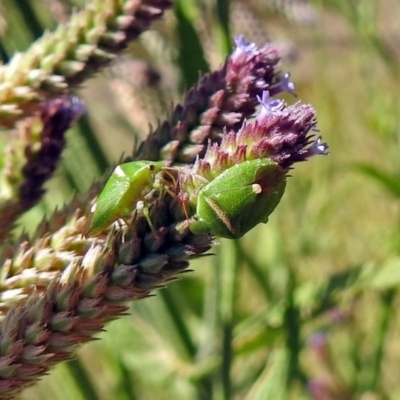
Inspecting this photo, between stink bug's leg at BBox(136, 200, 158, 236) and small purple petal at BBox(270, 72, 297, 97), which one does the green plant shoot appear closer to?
stink bug's leg at BBox(136, 200, 158, 236)

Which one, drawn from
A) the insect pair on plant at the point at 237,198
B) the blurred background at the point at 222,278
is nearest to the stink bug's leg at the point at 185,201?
the insect pair on plant at the point at 237,198

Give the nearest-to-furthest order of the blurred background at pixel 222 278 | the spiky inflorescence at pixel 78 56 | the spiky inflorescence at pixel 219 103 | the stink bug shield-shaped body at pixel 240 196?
1. the stink bug shield-shaped body at pixel 240 196
2. the spiky inflorescence at pixel 219 103
3. the spiky inflorescence at pixel 78 56
4. the blurred background at pixel 222 278

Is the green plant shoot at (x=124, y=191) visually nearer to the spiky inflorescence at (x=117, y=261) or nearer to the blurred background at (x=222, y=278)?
the spiky inflorescence at (x=117, y=261)

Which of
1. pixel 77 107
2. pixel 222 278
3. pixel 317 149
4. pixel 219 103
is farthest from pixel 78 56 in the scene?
pixel 222 278

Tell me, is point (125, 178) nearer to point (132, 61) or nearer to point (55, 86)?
point (55, 86)

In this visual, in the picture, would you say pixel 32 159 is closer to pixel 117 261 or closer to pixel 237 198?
pixel 117 261

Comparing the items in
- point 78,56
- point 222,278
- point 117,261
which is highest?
point 78,56

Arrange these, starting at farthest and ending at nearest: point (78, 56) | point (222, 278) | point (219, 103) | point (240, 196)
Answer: point (222, 278)
point (78, 56)
point (219, 103)
point (240, 196)
